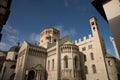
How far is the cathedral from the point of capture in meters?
26.0

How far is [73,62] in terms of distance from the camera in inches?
1074

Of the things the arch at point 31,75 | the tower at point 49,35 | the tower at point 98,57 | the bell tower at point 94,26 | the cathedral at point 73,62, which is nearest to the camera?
the tower at point 98,57

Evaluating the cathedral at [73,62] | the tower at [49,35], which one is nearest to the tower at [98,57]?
the cathedral at [73,62]

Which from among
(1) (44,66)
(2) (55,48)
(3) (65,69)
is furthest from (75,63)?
(1) (44,66)

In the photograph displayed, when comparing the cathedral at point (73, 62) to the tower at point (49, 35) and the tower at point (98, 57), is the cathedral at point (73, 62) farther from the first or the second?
the tower at point (49, 35)

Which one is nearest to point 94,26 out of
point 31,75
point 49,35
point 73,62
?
point 73,62

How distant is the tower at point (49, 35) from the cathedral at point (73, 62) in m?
9.19

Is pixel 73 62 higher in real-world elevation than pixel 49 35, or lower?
lower

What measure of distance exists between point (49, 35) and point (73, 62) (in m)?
20.5

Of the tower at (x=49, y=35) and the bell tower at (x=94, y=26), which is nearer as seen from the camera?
the bell tower at (x=94, y=26)

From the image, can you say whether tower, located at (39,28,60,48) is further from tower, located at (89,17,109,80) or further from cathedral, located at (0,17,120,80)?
tower, located at (89,17,109,80)

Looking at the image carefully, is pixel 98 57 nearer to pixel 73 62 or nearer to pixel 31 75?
pixel 73 62

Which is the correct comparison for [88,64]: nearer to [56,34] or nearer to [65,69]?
[65,69]

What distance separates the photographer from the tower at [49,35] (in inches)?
1706
